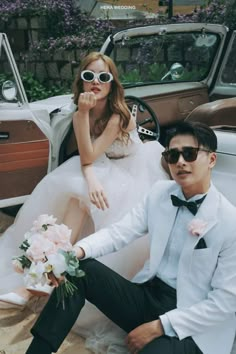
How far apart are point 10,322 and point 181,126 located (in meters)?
1.46

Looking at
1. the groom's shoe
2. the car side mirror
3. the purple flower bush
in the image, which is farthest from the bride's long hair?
the purple flower bush

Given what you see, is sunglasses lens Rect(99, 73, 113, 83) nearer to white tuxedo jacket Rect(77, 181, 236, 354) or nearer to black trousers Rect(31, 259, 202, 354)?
white tuxedo jacket Rect(77, 181, 236, 354)

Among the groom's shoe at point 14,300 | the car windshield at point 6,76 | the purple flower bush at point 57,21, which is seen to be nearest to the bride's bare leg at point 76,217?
the groom's shoe at point 14,300

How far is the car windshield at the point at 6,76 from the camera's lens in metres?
3.76

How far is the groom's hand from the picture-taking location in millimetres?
2244

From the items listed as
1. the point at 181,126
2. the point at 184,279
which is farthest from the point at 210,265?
the point at 181,126

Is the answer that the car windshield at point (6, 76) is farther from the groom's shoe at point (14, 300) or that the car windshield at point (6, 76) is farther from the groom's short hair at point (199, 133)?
the groom's short hair at point (199, 133)

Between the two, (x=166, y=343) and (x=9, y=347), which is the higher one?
(x=166, y=343)

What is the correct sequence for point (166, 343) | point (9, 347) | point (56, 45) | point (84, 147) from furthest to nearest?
point (56, 45), point (84, 147), point (9, 347), point (166, 343)

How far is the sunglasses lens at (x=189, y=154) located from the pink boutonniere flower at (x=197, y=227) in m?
0.24

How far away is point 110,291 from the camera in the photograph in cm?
243

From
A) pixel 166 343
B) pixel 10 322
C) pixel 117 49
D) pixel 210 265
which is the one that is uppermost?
pixel 117 49

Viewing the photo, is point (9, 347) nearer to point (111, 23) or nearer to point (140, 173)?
point (140, 173)

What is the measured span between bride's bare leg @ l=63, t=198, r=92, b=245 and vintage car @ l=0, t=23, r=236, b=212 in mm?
766
